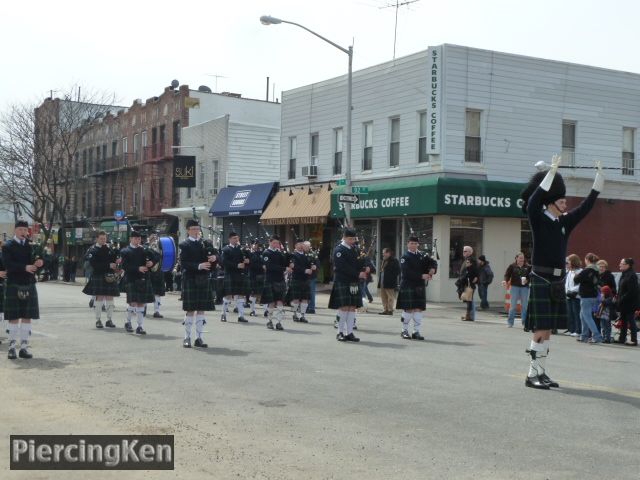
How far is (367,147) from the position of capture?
32.2 meters

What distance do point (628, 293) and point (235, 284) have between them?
8.83 metres

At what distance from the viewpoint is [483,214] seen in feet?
92.9

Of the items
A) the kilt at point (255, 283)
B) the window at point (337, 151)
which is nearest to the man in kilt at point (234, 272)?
the kilt at point (255, 283)

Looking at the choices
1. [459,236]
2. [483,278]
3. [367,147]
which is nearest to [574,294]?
[483,278]

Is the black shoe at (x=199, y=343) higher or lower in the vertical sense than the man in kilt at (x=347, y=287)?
lower

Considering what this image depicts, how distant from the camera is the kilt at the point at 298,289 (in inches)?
778

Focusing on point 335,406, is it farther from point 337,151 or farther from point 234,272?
point 337,151

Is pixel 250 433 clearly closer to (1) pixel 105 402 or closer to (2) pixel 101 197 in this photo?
(1) pixel 105 402

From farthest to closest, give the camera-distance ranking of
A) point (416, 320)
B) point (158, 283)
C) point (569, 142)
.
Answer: point (569, 142) → point (158, 283) → point (416, 320)

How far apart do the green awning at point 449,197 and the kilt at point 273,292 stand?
1024 centimetres

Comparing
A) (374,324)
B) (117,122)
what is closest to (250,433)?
(374,324)

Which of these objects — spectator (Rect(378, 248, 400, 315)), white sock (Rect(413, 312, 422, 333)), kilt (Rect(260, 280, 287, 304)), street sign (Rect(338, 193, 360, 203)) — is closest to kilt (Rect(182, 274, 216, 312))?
kilt (Rect(260, 280, 287, 304))

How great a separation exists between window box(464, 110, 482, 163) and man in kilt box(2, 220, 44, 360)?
61.6ft

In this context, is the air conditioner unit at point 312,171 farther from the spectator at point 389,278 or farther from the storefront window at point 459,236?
the spectator at point 389,278
